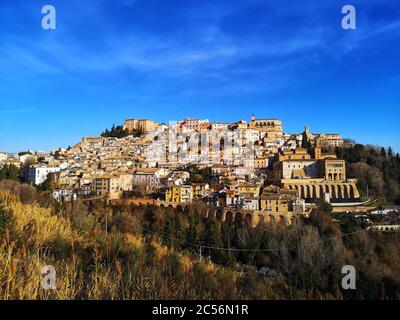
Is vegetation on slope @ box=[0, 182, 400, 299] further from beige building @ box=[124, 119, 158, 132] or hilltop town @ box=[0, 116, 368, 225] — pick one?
beige building @ box=[124, 119, 158, 132]

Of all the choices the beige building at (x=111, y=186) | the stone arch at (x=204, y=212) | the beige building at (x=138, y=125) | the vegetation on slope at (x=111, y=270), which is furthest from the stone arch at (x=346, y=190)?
the beige building at (x=138, y=125)

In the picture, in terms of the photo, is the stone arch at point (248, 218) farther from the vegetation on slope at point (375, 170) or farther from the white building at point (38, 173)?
the white building at point (38, 173)

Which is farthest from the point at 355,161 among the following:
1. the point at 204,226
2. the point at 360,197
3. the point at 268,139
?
the point at 204,226

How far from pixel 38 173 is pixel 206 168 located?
46.6ft

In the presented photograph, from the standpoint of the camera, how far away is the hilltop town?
2202 cm

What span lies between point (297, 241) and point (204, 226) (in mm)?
4073

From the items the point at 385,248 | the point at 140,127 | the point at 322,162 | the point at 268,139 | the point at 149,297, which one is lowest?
the point at 385,248

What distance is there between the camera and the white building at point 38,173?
96.9 ft

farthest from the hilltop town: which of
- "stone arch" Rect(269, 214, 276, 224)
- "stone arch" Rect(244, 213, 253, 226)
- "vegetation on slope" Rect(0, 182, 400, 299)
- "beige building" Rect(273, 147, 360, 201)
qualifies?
"vegetation on slope" Rect(0, 182, 400, 299)

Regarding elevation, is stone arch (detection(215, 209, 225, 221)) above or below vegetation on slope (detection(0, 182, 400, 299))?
below

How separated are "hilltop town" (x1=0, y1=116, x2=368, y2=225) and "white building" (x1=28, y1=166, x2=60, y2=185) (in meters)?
0.09

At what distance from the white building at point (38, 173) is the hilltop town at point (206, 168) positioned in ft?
0.29

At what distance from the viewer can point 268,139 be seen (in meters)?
39.1
